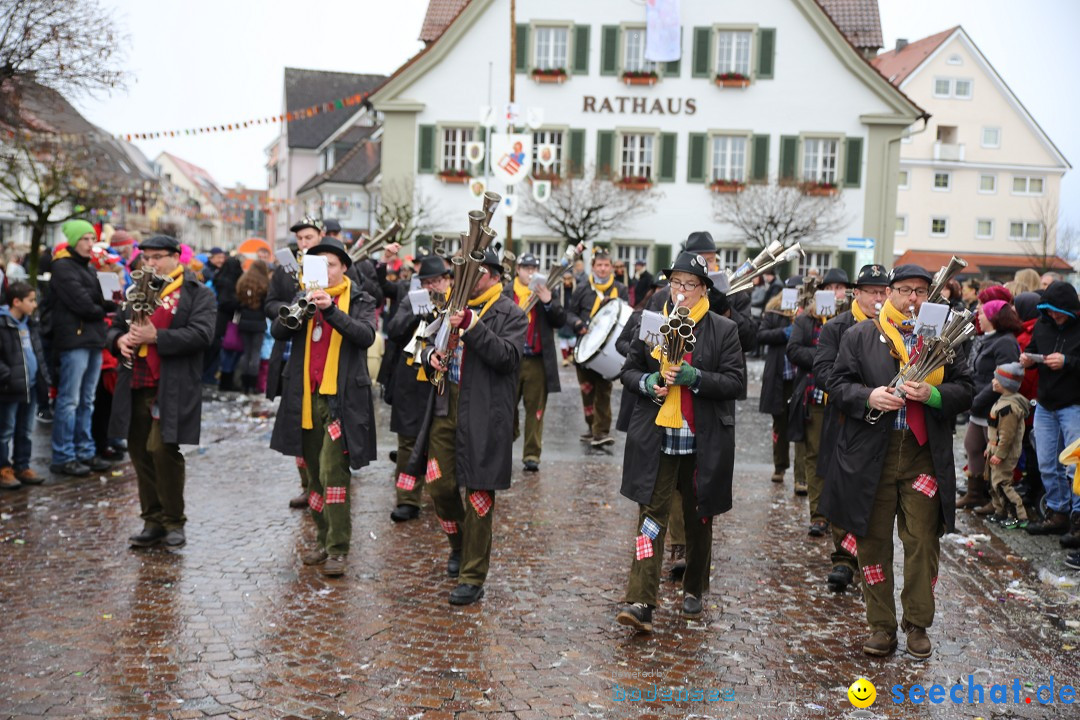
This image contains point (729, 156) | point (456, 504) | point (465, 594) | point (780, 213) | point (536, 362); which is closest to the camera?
point (465, 594)

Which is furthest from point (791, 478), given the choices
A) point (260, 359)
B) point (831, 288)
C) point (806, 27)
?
point (806, 27)

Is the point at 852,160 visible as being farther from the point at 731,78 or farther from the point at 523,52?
the point at 523,52

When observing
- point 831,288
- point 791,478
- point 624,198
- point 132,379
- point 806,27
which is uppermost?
point 806,27

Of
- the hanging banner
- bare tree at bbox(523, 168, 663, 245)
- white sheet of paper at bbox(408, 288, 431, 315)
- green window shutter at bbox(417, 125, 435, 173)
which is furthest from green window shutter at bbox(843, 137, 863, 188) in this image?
white sheet of paper at bbox(408, 288, 431, 315)

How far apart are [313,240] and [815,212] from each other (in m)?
27.3

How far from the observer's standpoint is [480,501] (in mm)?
6543

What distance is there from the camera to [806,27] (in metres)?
33.6

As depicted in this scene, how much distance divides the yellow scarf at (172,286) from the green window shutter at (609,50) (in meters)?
27.9

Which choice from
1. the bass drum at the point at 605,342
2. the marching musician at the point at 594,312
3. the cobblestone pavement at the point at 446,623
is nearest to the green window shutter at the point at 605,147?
the marching musician at the point at 594,312

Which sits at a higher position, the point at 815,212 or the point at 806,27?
the point at 806,27

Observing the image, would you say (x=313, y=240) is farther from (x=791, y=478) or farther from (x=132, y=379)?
(x=791, y=478)

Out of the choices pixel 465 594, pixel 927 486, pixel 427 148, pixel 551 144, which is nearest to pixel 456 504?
pixel 465 594

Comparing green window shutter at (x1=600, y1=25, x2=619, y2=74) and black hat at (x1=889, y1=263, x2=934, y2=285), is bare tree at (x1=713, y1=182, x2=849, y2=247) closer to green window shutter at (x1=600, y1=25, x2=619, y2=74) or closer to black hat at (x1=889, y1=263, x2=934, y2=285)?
green window shutter at (x1=600, y1=25, x2=619, y2=74)

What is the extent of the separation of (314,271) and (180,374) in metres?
1.46
